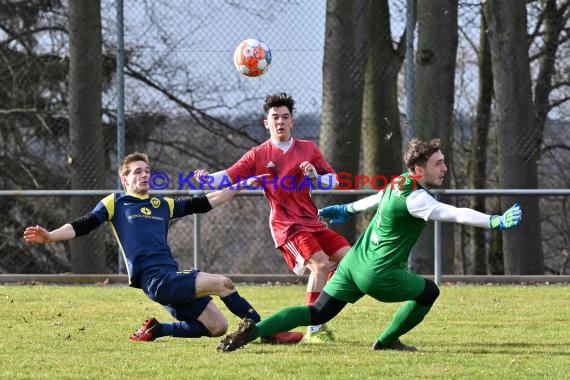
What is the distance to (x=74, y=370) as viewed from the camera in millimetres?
6555

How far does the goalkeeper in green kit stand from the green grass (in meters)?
0.20

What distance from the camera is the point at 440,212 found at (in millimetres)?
6883

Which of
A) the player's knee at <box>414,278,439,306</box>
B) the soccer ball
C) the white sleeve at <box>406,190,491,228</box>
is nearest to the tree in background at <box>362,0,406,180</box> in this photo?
the soccer ball

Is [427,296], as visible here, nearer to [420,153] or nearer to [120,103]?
[420,153]

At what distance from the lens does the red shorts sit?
27.8 ft

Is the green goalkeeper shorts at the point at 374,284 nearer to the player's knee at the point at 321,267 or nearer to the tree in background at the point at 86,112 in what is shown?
the player's knee at the point at 321,267

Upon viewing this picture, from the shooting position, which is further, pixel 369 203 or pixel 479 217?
pixel 369 203

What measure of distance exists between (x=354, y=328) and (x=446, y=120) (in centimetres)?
501

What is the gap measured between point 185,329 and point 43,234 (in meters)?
1.16

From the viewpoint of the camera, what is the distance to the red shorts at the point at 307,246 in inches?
333

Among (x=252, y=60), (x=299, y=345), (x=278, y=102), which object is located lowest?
(x=299, y=345)

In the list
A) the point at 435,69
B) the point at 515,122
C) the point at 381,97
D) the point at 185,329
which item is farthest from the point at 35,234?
the point at 381,97

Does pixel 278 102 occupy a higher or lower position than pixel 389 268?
higher

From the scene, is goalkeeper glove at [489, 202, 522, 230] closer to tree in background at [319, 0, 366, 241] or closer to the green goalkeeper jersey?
the green goalkeeper jersey
